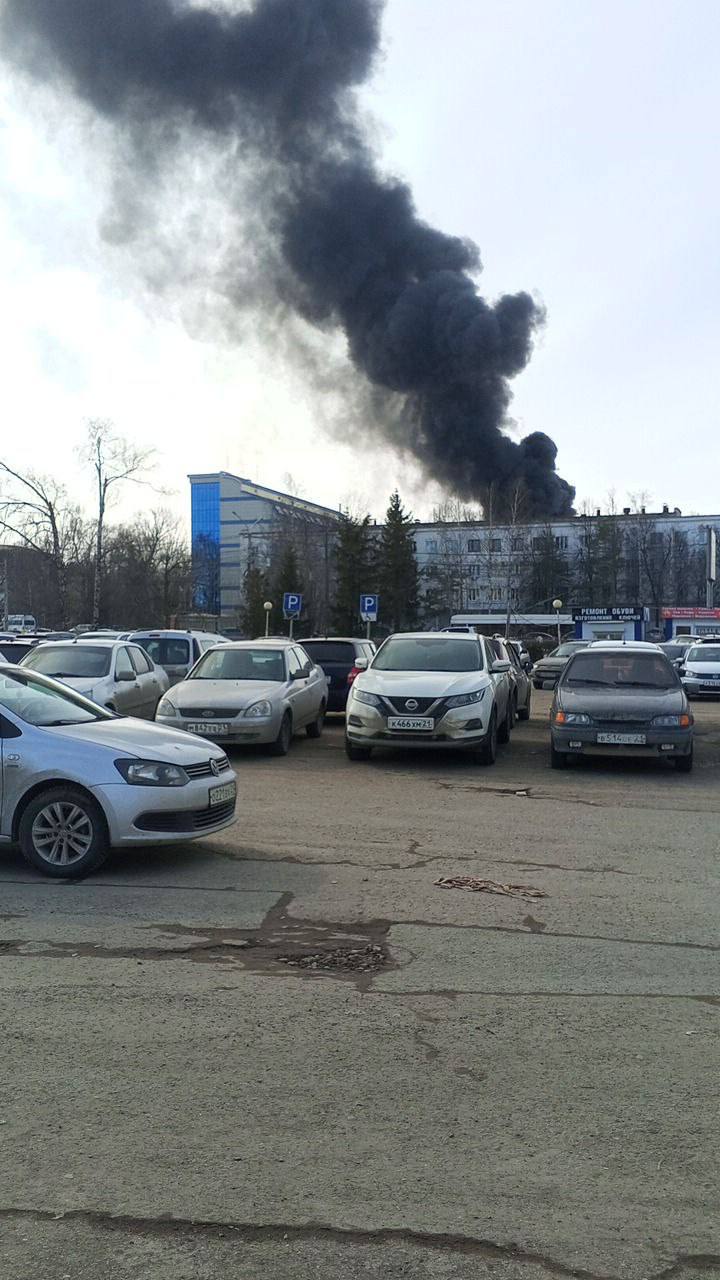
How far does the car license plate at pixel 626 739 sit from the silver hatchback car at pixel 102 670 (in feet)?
19.8

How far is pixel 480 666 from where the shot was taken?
14.3 meters

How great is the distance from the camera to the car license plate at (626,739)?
507 inches

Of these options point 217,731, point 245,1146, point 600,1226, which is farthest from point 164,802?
point 217,731

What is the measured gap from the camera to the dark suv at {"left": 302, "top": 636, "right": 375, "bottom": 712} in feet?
65.2

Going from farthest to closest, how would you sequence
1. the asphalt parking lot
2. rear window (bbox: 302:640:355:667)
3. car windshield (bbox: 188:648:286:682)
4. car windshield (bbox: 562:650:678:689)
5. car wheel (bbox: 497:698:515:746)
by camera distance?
rear window (bbox: 302:640:355:667) < car wheel (bbox: 497:698:515:746) < car windshield (bbox: 188:648:286:682) < car windshield (bbox: 562:650:678:689) < the asphalt parking lot

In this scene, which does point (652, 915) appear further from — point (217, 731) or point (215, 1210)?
point (217, 731)

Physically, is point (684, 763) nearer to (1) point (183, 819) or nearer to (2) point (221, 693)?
(2) point (221, 693)

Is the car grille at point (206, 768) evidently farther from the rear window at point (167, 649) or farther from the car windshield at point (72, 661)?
the rear window at point (167, 649)

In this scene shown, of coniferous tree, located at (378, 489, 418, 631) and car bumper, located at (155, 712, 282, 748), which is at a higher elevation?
coniferous tree, located at (378, 489, 418, 631)

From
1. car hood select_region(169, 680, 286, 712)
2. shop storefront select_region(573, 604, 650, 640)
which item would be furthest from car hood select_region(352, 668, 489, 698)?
shop storefront select_region(573, 604, 650, 640)

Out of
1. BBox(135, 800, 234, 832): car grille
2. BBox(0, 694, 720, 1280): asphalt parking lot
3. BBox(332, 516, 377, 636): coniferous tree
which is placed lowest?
BBox(0, 694, 720, 1280): asphalt parking lot

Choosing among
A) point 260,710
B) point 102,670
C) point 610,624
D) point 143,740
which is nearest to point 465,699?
point 260,710

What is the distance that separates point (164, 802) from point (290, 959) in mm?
2216

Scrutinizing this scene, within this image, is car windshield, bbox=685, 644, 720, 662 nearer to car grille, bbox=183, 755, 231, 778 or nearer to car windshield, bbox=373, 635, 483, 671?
car windshield, bbox=373, 635, 483, 671
